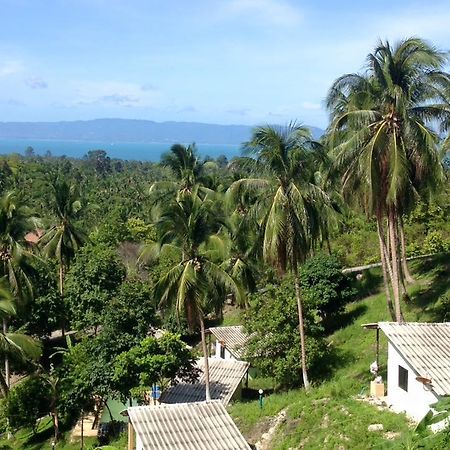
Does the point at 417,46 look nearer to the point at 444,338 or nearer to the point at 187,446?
the point at 444,338

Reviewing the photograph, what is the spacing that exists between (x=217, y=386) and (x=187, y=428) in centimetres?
769

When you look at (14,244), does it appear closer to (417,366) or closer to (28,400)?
(28,400)

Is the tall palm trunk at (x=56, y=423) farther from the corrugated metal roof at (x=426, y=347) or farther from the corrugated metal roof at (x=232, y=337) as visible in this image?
the corrugated metal roof at (x=426, y=347)

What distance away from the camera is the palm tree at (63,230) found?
37438 mm

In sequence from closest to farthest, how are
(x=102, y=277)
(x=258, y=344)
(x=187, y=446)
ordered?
(x=187, y=446) → (x=258, y=344) → (x=102, y=277)

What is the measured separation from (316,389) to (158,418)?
5869mm

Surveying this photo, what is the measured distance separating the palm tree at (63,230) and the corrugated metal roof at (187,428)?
21028 millimetres

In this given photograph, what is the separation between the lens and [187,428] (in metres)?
16.9

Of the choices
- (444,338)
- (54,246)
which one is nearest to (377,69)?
(444,338)

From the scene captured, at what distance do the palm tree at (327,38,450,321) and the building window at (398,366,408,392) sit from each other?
3.21m

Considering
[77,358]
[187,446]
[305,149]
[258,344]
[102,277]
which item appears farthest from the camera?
[102,277]

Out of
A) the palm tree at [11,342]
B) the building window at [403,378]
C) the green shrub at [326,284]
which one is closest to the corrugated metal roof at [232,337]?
the green shrub at [326,284]

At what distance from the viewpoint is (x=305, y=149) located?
788 inches

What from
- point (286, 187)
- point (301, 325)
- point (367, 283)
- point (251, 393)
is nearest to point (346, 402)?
point (301, 325)
